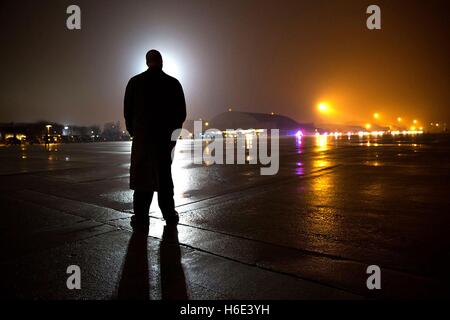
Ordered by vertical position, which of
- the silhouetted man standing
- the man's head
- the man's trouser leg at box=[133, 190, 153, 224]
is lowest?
the man's trouser leg at box=[133, 190, 153, 224]

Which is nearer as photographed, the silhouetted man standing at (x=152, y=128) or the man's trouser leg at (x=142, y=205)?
the silhouetted man standing at (x=152, y=128)

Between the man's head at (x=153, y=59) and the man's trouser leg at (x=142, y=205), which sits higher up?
the man's head at (x=153, y=59)

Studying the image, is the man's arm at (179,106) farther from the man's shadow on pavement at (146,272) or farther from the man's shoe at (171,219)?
the man's shadow on pavement at (146,272)

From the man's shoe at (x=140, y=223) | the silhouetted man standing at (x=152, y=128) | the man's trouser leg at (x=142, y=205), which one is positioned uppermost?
the silhouetted man standing at (x=152, y=128)

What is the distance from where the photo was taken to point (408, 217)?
155 inches

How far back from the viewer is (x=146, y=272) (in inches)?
98.0

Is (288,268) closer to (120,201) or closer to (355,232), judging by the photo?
(355,232)

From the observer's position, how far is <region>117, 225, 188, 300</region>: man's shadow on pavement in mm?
2166

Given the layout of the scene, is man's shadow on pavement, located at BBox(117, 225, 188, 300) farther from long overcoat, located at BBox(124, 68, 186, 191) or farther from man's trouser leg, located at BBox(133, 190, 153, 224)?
long overcoat, located at BBox(124, 68, 186, 191)

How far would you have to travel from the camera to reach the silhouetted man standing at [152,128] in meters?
3.64

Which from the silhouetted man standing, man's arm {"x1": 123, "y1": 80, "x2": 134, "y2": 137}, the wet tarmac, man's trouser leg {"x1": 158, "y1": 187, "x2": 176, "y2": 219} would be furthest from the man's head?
the wet tarmac

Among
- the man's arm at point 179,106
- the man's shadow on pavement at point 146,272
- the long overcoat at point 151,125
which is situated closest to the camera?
the man's shadow on pavement at point 146,272

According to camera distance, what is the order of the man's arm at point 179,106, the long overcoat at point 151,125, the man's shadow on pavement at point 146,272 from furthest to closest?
the man's arm at point 179,106, the long overcoat at point 151,125, the man's shadow on pavement at point 146,272

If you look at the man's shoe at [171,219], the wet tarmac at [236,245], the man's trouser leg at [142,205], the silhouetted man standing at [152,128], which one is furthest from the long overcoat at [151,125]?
the wet tarmac at [236,245]
